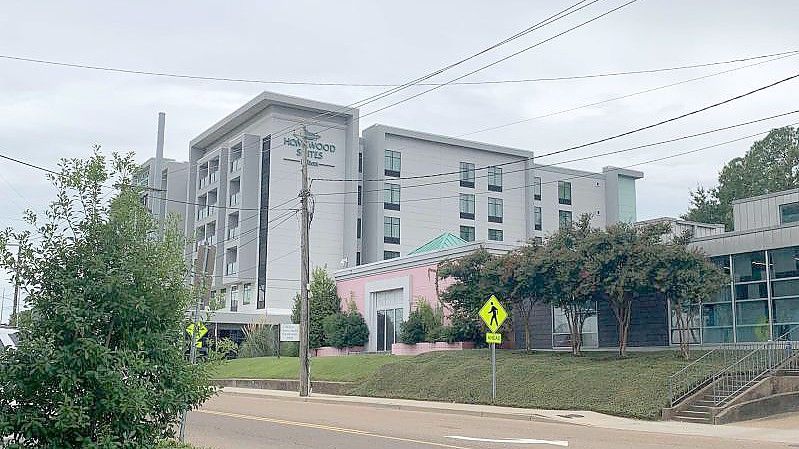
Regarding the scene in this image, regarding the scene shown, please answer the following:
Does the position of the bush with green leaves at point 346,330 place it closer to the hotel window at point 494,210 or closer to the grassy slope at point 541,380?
the grassy slope at point 541,380

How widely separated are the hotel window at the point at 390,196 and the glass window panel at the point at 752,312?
44.3 m

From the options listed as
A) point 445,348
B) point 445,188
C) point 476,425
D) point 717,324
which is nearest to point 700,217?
point 445,188

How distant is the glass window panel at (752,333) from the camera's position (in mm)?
28359

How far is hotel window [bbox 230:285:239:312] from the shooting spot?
6956 centimetres

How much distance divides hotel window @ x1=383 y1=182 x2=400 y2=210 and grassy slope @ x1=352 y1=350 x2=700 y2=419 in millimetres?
36304

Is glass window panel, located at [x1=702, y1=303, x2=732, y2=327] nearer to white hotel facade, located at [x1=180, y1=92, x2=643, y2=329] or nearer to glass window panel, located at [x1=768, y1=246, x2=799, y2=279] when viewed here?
glass window panel, located at [x1=768, y1=246, x2=799, y2=279]

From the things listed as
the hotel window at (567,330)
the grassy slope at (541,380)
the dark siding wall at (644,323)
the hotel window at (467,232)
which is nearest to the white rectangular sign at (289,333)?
the grassy slope at (541,380)

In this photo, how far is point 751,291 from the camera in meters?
29.2

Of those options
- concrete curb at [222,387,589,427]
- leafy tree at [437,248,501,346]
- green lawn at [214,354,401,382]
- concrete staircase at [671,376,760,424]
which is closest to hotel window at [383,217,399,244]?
green lawn at [214,354,401,382]

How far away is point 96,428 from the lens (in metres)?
7.73

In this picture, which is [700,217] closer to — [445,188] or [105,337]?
[445,188]

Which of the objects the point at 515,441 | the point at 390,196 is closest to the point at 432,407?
the point at 515,441

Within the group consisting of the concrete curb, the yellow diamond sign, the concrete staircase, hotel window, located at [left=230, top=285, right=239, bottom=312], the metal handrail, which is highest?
hotel window, located at [left=230, top=285, right=239, bottom=312]

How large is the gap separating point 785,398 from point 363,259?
50.2 meters
